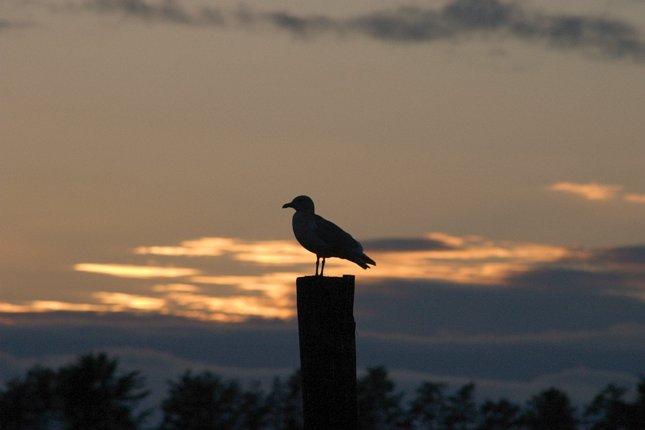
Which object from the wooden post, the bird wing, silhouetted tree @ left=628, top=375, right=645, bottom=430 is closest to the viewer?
the wooden post

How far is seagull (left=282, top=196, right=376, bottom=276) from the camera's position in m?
23.4

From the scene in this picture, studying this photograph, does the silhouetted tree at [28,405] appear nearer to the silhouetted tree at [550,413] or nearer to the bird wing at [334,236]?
the silhouetted tree at [550,413]

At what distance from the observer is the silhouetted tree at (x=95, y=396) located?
6712 cm

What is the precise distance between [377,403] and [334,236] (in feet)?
166

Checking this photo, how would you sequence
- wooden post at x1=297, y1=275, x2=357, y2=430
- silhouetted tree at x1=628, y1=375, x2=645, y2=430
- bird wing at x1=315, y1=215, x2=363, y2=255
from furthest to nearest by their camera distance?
silhouetted tree at x1=628, y1=375, x2=645, y2=430, bird wing at x1=315, y1=215, x2=363, y2=255, wooden post at x1=297, y1=275, x2=357, y2=430

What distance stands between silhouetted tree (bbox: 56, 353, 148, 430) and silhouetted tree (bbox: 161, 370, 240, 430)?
2.60 m

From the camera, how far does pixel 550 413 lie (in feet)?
242

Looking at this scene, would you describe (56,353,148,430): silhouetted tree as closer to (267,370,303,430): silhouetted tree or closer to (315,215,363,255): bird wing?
(267,370,303,430): silhouetted tree

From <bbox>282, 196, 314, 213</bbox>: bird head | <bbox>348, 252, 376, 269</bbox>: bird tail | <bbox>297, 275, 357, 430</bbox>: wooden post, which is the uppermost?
<bbox>282, 196, 314, 213</bbox>: bird head

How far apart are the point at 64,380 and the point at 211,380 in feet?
30.8

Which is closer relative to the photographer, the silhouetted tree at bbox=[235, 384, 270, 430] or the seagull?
the seagull

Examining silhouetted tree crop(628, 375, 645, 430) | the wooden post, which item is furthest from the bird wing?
→ silhouetted tree crop(628, 375, 645, 430)

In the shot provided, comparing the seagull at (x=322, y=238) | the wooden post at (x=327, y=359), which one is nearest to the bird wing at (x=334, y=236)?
the seagull at (x=322, y=238)

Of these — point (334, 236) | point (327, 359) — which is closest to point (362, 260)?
point (334, 236)
